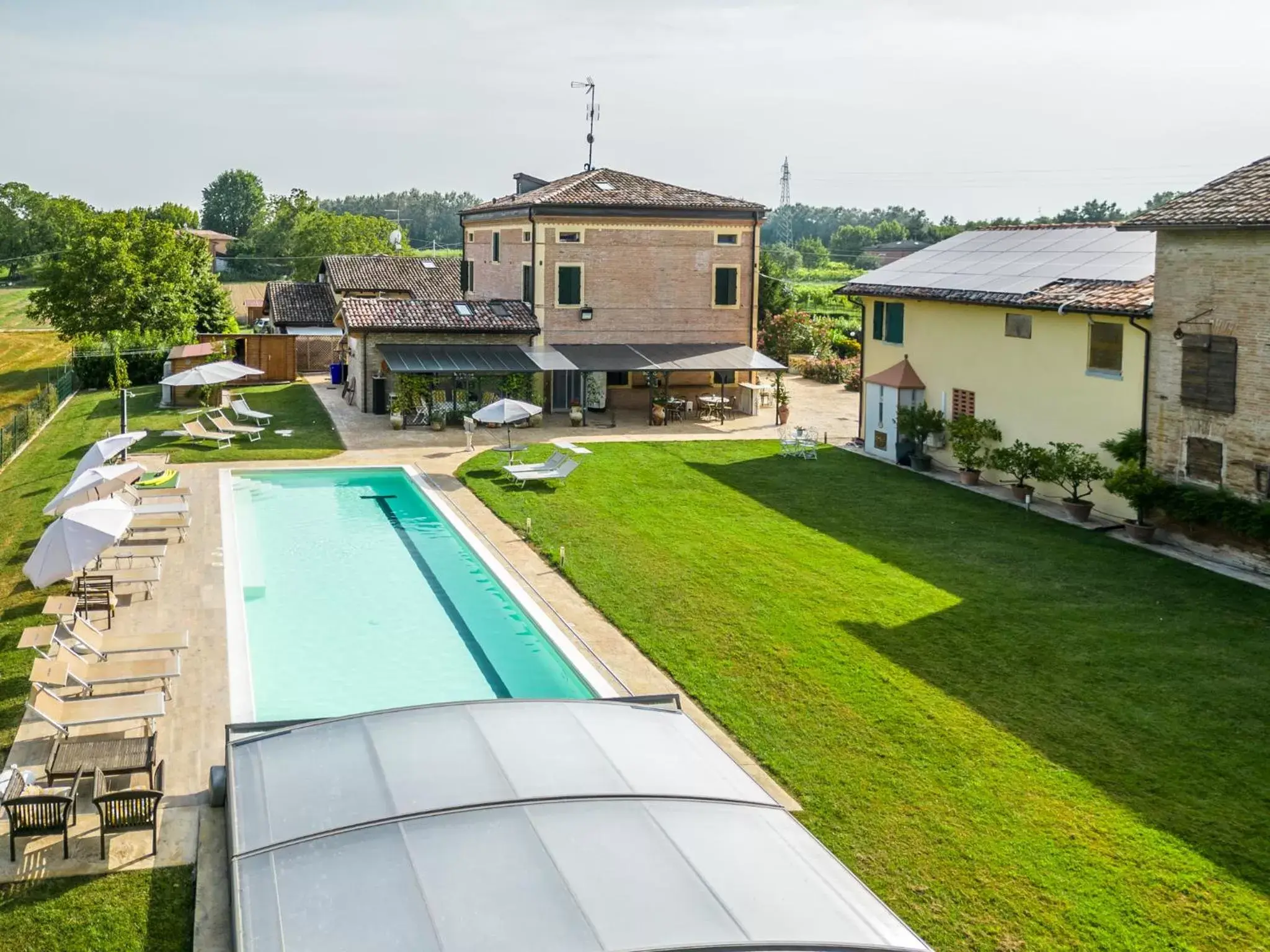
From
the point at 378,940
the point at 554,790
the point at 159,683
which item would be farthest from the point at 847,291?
the point at 378,940

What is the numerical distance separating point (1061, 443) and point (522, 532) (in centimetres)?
1059

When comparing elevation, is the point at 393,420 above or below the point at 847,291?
below

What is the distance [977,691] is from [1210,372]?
9.45 metres

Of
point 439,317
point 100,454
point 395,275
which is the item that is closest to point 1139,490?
point 100,454

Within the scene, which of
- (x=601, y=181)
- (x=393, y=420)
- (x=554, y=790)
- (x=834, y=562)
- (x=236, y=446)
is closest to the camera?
(x=554, y=790)

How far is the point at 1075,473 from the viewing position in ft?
74.5

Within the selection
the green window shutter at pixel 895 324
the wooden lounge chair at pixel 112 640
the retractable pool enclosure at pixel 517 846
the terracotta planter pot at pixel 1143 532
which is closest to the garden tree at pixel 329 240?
the green window shutter at pixel 895 324

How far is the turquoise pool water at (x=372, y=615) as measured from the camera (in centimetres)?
1484

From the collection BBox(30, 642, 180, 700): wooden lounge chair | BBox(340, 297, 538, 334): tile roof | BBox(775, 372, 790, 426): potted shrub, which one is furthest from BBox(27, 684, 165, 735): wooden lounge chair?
BBox(775, 372, 790, 426): potted shrub

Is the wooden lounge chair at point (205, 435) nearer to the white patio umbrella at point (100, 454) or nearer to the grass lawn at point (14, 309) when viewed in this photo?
the white patio umbrella at point (100, 454)

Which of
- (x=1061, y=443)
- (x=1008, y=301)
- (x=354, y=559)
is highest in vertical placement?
(x=1008, y=301)

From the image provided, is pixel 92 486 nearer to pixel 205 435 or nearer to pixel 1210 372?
pixel 205 435

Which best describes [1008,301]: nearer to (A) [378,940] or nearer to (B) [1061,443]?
(B) [1061,443]

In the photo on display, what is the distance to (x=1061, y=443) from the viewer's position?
77.6 ft
